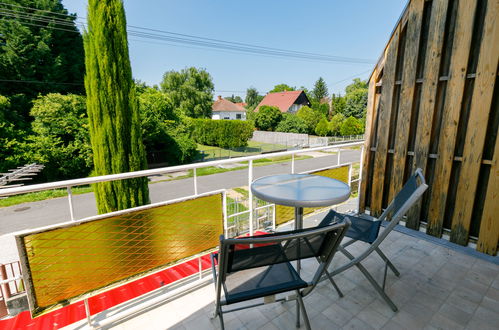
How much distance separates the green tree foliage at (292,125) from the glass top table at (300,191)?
81.0 feet

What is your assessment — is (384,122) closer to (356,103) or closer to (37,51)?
(37,51)

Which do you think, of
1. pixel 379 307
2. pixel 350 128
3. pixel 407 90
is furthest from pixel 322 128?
pixel 379 307

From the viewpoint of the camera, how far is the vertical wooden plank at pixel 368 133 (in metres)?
3.47

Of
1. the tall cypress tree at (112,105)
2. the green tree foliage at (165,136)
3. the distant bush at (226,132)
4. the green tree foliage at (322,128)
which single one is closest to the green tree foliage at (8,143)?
the green tree foliage at (165,136)

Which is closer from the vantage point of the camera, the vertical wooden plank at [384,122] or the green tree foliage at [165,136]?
the vertical wooden plank at [384,122]

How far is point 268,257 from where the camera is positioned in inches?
51.2

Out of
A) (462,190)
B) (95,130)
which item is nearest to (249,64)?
(95,130)

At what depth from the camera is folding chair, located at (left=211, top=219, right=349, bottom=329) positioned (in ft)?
3.71

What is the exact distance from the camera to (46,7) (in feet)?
57.0

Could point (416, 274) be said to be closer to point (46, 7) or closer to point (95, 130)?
point (95, 130)

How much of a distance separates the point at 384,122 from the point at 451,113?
29.4 inches

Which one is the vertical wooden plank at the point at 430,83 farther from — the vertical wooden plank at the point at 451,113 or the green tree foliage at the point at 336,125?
the green tree foliage at the point at 336,125

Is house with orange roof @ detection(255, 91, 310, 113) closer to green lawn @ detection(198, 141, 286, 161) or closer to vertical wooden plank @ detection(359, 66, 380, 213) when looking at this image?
green lawn @ detection(198, 141, 286, 161)

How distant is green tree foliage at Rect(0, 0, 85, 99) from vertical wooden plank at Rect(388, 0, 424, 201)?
19670 mm
